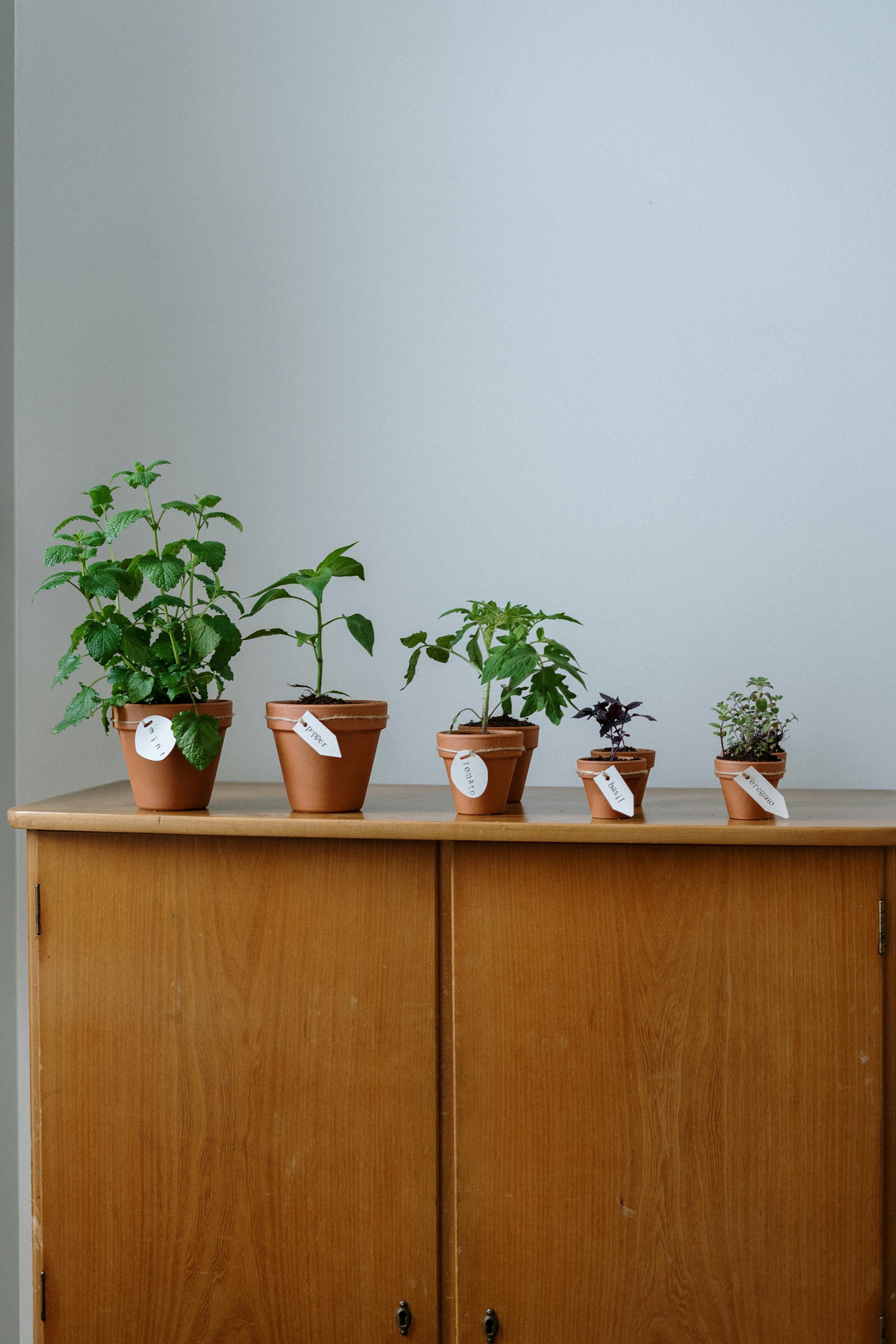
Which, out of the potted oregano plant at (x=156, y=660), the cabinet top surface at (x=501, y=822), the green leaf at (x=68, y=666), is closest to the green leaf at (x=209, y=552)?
the potted oregano plant at (x=156, y=660)

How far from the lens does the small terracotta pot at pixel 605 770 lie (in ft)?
4.17

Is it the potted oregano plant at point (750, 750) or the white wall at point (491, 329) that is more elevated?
the white wall at point (491, 329)

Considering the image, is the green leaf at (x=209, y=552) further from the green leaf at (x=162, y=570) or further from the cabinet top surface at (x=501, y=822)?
the cabinet top surface at (x=501, y=822)

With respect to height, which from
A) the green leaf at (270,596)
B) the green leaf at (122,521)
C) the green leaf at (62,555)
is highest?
the green leaf at (122,521)

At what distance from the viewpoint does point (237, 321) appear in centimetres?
180

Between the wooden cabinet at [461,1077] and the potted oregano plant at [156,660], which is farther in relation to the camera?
the potted oregano plant at [156,660]

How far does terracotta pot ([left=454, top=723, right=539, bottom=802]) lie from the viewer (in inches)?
54.8

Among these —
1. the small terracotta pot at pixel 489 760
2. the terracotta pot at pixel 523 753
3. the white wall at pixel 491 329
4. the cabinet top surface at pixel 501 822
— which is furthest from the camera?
the white wall at pixel 491 329

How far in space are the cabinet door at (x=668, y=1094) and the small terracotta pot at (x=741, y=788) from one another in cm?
6

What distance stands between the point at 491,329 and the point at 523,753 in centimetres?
82

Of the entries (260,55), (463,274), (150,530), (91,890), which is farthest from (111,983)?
(260,55)

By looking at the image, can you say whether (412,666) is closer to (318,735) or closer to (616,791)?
(318,735)

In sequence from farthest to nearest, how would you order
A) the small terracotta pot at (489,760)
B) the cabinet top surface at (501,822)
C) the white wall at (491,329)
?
the white wall at (491,329) → the small terracotta pot at (489,760) → the cabinet top surface at (501,822)

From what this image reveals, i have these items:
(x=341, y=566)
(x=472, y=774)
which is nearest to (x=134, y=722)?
(x=341, y=566)
